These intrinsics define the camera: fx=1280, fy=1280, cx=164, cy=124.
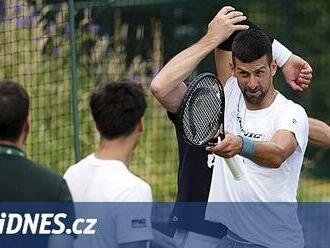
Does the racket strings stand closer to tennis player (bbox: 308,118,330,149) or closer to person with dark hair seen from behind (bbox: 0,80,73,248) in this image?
tennis player (bbox: 308,118,330,149)

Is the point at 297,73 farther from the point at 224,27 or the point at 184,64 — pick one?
the point at 184,64

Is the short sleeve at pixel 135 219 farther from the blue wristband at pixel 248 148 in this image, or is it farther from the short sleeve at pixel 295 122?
the short sleeve at pixel 295 122

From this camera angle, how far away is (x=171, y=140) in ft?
30.4

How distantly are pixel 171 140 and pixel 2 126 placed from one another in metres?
4.35

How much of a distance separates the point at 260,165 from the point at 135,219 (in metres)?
0.93

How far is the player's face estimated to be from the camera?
19.4 ft

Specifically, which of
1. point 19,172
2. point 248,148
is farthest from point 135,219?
point 248,148

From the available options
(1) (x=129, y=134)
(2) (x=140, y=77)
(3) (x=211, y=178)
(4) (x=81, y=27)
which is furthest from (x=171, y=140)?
(1) (x=129, y=134)

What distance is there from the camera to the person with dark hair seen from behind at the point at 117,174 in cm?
507

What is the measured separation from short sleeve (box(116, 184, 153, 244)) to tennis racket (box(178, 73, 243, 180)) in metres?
0.79

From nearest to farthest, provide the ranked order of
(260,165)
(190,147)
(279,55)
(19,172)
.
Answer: (19,172)
(260,165)
(190,147)
(279,55)

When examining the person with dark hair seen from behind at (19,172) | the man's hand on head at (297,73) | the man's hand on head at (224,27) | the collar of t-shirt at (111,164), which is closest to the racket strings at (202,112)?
the man's hand on head at (224,27)

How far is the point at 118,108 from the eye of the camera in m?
5.29

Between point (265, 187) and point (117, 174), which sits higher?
point (117, 174)
